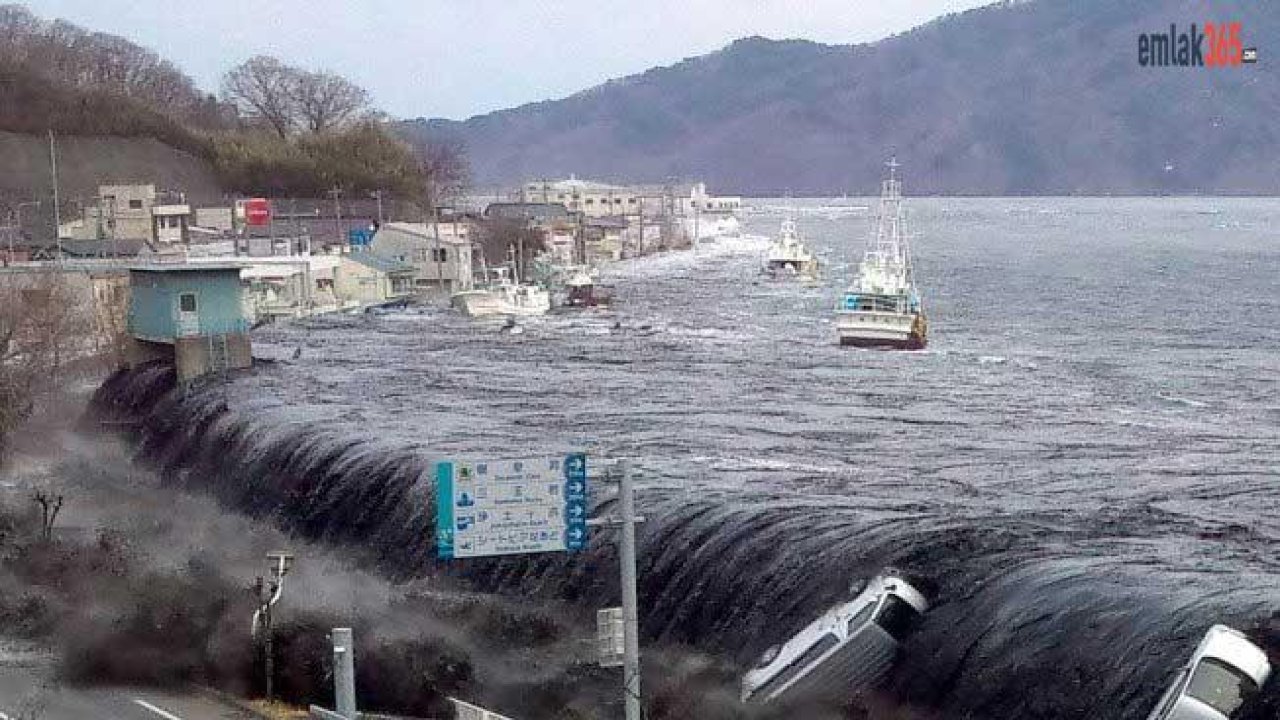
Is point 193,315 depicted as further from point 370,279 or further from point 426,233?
point 426,233

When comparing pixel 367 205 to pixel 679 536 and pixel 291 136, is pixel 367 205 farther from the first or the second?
pixel 679 536

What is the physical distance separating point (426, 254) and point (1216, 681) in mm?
50976

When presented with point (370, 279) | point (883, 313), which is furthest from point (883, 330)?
point (370, 279)

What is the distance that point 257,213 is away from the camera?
64188 mm

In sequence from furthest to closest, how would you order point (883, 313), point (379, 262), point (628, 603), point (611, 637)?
point (379, 262) → point (883, 313) → point (611, 637) → point (628, 603)

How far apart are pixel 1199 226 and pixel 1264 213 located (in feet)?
159

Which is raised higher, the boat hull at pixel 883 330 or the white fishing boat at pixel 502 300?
the white fishing boat at pixel 502 300

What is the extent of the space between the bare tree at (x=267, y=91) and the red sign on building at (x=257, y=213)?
125ft

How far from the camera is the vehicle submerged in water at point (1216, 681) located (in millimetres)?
12539

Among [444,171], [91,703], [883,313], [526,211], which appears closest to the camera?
[91,703]

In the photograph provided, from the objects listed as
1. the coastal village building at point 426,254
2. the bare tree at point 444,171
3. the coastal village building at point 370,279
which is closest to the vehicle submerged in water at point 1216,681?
the coastal village building at point 370,279

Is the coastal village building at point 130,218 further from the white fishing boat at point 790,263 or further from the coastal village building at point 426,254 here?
the white fishing boat at point 790,263

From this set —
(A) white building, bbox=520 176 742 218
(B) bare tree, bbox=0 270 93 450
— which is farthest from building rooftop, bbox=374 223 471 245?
(A) white building, bbox=520 176 742 218

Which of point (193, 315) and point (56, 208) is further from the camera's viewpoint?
point (56, 208)
